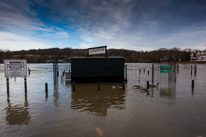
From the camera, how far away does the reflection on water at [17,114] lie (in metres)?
6.25

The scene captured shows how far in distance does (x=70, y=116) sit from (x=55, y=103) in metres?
2.55

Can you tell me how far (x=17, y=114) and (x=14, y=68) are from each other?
5623 mm

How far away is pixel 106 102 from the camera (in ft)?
29.5

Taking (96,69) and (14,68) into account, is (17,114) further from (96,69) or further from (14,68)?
(96,69)

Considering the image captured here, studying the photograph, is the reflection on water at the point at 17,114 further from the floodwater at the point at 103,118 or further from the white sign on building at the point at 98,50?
the white sign on building at the point at 98,50

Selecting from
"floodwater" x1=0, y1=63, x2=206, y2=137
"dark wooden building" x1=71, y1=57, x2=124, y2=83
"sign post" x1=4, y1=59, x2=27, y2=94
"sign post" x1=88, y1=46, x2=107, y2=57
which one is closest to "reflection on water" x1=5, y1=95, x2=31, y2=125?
"floodwater" x1=0, y1=63, x2=206, y2=137

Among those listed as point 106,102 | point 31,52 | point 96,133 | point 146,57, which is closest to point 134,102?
point 106,102

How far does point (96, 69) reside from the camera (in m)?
17.3

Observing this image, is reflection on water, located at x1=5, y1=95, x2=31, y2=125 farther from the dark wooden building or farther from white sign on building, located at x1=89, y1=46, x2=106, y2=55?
white sign on building, located at x1=89, y1=46, x2=106, y2=55

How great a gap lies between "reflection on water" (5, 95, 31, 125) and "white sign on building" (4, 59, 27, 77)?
3.39 metres

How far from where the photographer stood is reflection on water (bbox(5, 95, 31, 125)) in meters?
6.25

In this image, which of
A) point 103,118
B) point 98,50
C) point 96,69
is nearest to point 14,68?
point 96,69

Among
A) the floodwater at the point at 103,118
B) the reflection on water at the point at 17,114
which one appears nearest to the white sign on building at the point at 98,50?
the floodwater at the point at 103,118

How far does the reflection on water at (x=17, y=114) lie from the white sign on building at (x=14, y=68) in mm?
3390
